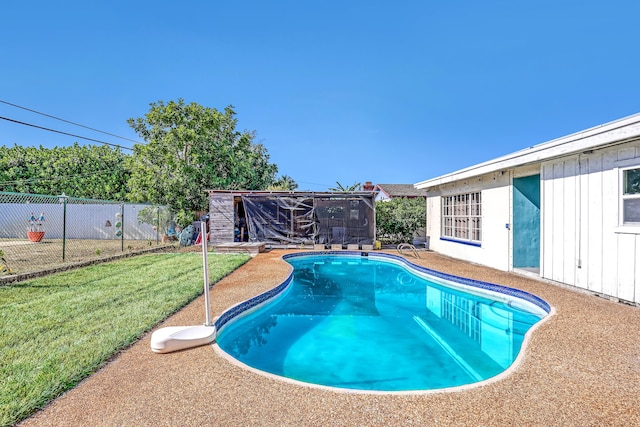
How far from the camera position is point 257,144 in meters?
24.1

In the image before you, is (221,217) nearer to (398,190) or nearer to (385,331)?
(385,331)

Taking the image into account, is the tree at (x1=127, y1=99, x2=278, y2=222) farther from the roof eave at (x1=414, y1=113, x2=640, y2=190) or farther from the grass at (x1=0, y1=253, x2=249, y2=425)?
the roof eave at (x1=414, y1=113, x2=640, y2=190)

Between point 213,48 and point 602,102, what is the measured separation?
60.0 feet

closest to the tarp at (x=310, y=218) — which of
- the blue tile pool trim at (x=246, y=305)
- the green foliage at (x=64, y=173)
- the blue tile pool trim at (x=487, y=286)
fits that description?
the blue tile pool trim at (x=487, y=286)

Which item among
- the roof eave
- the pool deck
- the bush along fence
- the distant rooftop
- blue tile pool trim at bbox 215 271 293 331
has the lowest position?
blue tile pool trim at bbox 215 271 293 331

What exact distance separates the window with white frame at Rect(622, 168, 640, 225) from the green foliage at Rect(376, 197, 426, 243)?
8932mm

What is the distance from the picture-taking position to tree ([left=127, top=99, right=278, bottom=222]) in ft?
48.0

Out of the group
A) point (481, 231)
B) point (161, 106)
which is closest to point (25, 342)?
point (481, 231)

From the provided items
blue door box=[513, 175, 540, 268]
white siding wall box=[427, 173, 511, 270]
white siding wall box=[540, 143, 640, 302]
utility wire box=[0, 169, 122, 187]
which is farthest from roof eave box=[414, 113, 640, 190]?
utility wire box=[0, 169, 122, 187]

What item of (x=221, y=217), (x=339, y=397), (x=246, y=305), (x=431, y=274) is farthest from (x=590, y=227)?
(x=221, y=217)

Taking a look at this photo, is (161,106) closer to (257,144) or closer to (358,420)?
(257,144)

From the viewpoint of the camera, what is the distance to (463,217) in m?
10.0

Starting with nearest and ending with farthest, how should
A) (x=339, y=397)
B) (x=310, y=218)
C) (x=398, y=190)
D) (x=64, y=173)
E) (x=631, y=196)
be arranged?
(x=339, y=397) → (x=631, y=196) → (x=310, y=218) → (x=64, y=173) → (x=398, y=190)

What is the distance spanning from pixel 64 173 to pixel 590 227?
2418 centimetres
